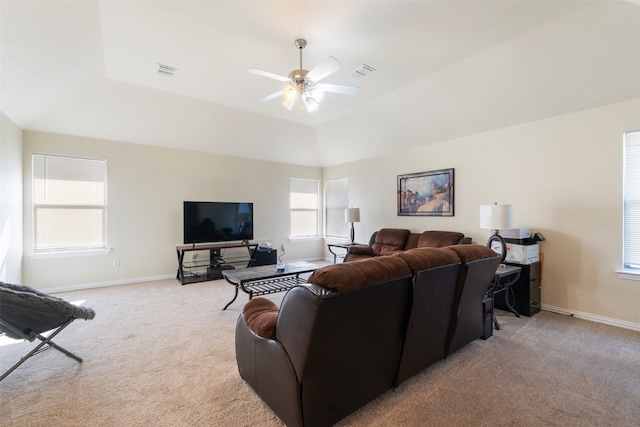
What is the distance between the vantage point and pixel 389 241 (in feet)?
17.2

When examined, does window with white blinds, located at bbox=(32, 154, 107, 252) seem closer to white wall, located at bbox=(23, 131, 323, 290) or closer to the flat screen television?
white wall, located at bbox=(23, 131, 323, 290)

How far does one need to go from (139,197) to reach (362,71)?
4325 mm

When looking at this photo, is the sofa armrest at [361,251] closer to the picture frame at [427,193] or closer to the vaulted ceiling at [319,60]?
the picture frame at [427,193]

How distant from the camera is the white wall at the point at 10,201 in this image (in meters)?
3.50

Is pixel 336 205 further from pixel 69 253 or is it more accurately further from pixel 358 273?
pixel 358 273

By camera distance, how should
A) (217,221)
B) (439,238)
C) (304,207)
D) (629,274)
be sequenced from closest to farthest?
(629,274), (439,238), (217,221), (304,207)

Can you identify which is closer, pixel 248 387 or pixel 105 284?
pixel 248 387

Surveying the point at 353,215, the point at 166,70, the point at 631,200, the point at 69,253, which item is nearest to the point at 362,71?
the point at 166,70

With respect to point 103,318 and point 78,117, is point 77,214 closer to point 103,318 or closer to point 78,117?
point 78,117

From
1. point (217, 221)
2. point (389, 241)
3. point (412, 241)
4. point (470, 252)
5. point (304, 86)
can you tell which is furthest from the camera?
point (217, 221)

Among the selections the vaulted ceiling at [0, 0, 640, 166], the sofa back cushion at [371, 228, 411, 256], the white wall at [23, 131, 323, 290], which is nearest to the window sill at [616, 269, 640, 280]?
the vaulted ceiling at [0, 0, 640, 166]

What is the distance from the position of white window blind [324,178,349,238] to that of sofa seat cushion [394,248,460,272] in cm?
474

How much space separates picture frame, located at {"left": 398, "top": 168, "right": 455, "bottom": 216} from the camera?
4762mm

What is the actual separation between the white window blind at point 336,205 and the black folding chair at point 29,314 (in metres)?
5.32
